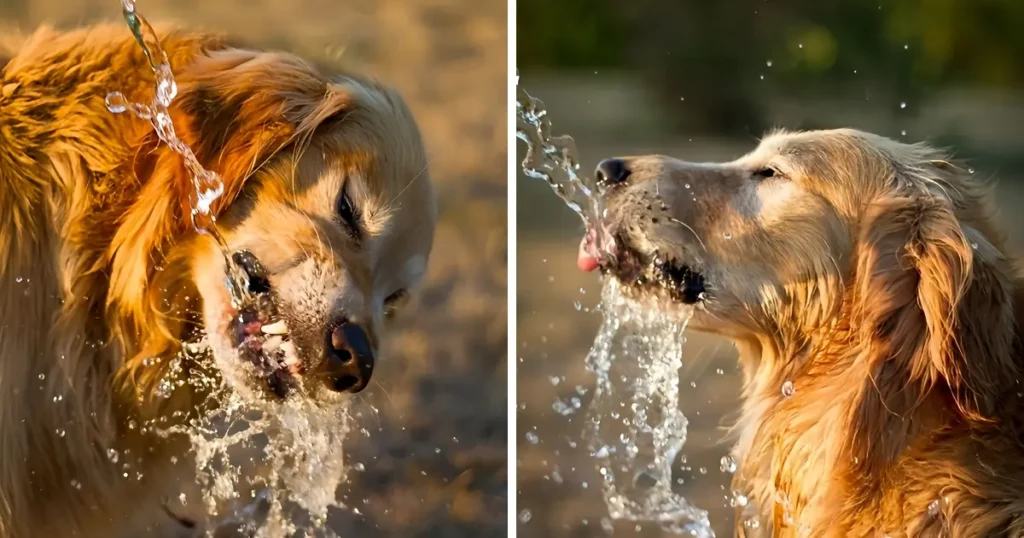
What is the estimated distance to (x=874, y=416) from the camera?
4.31ft

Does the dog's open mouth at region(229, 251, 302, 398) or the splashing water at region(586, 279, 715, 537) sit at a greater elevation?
the dog's open mouth at region(229, 251, 302, 398)

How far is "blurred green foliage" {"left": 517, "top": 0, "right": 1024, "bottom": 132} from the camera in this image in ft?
4.62

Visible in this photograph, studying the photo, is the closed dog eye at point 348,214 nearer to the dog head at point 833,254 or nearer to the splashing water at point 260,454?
the splashing water at point 260,454

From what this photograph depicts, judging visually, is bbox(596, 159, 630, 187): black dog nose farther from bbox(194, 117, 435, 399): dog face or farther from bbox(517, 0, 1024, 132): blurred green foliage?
bbox(194, 117, 435, 399): dog face

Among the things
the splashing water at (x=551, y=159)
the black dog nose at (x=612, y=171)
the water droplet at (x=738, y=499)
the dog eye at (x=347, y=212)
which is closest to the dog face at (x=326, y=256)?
the dog eye at (x=347, y=212)

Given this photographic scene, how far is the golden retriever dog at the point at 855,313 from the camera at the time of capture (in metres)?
1.30

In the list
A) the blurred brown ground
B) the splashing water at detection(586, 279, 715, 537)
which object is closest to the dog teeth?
the blurred brown ground

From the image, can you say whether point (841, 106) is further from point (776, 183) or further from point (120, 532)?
point (120, 532)

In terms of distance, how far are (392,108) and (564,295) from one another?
41cm

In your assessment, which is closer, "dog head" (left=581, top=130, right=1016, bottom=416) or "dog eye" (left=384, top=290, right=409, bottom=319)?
"dog head" (left=581, top=130, right=1016, bottom=416)

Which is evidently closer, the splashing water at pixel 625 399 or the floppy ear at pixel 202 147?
the floppy ear at pixel 202 147

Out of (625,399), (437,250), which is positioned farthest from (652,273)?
(437,250)

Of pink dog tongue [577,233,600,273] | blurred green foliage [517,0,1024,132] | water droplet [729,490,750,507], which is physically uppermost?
blurred green foliage [517,0,1024,132]

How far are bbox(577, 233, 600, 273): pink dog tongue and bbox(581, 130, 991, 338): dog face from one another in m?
0.05
